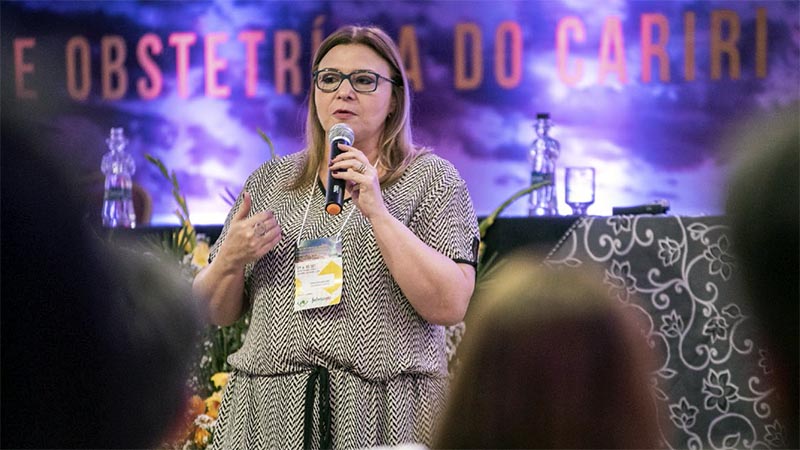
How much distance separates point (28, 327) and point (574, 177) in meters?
3.23

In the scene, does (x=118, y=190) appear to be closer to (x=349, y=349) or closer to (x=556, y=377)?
(x=349, y=349)

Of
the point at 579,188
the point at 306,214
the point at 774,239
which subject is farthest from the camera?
the point at 579,188

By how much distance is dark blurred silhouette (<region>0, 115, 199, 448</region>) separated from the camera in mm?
809

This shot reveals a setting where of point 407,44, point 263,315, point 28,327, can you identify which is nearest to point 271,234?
point 263,315

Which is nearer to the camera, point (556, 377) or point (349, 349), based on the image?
point (556, 377)

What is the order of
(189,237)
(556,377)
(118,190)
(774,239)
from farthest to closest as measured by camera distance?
1. (118,190)
2. (189,237)
3. (774,239)
4. (556,377)

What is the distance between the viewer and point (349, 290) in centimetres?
194

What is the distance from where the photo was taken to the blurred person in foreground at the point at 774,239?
5.46 ft

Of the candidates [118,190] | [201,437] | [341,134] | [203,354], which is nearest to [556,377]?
[341,134]

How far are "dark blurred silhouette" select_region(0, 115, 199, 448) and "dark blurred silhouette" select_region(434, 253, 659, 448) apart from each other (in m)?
0.28

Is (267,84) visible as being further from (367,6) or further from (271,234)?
(271,234)

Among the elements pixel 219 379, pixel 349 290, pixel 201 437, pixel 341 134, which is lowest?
pixel 201 437

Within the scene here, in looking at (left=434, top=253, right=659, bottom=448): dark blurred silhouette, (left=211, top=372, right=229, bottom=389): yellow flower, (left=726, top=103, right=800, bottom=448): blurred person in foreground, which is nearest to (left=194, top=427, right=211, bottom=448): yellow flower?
(left=211, top=372, right=229, bottom=389): yellow flower

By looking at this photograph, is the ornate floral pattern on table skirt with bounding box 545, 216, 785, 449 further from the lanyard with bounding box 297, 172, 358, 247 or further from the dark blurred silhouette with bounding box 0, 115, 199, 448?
the dark blurred silhouette with bounding box 0, 115, 199, 448
